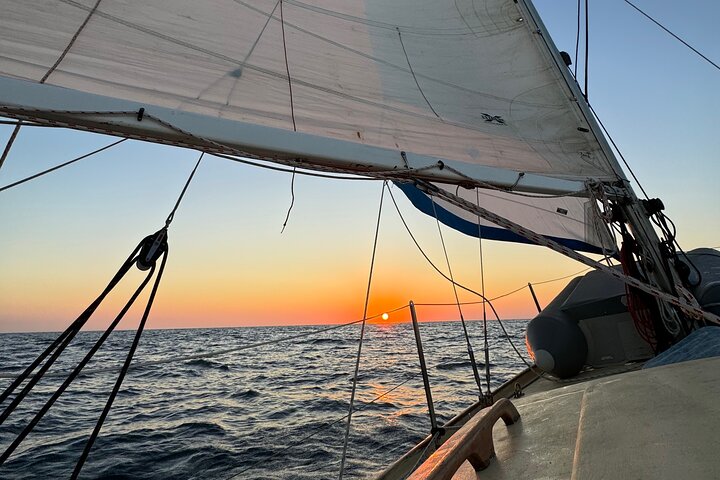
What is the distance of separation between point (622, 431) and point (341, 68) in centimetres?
238

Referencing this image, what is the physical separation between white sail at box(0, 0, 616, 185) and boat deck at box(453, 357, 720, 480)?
4.66ft

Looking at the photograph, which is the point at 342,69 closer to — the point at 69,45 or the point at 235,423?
the point at 69,45

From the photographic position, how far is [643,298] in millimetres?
3809

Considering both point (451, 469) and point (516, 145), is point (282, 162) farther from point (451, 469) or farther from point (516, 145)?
point (516, 145)

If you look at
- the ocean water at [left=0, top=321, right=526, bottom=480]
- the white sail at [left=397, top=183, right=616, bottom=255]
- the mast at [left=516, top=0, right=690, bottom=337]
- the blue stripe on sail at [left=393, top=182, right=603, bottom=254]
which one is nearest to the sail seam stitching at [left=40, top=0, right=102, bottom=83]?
the ocean water at [left=0, top=321, right=526, bottom=480]

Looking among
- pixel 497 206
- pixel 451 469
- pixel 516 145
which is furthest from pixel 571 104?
pixel 451 469

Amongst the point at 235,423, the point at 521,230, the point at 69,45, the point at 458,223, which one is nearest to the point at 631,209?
the point at 521,230

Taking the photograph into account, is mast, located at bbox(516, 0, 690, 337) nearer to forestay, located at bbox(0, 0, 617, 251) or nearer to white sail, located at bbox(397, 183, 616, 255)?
forestay, located at bbox(0, 0, 617, 251)

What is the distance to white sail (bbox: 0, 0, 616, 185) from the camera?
1957 mm

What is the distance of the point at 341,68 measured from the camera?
111 inches

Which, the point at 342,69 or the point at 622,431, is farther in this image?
the point at 342,69

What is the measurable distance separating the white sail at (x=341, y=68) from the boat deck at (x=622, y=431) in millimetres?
1420

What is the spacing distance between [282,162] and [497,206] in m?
3.85

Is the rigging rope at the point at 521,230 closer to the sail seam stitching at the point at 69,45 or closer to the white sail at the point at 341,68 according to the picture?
the white sail at the point at 341,68
